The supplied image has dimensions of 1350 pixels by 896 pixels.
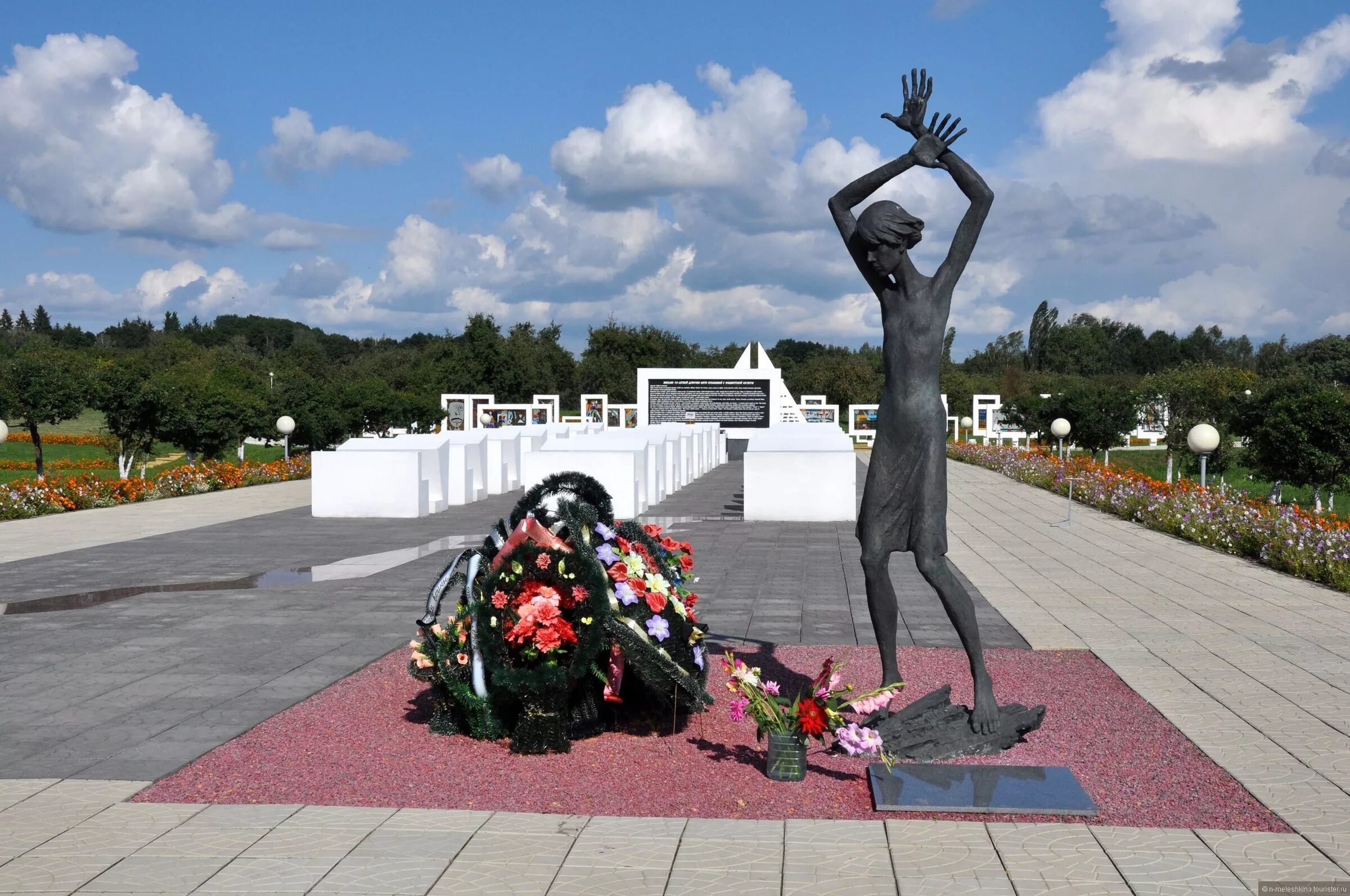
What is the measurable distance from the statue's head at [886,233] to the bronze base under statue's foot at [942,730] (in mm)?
1974

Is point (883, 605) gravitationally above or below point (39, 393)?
below

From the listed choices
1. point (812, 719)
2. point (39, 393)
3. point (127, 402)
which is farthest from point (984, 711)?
point (127, 402)

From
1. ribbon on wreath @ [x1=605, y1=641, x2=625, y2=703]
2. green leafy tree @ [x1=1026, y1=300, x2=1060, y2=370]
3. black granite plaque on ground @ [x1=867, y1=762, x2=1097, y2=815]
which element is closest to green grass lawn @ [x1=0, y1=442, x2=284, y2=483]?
ribbon on wreath @ [x1=605, y1=641, x2=625, y2=703]

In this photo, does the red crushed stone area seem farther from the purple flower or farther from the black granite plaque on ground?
the purple flower

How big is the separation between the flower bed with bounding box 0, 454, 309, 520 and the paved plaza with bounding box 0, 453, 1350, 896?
12.1 ft

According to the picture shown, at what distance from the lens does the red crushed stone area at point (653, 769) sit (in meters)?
4.27

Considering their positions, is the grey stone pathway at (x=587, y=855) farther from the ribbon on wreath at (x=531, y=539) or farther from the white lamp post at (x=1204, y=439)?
the white lamp post at (x=1204, y=439)

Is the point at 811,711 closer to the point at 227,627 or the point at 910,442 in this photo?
the point at 910,442

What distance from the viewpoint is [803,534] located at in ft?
46.6

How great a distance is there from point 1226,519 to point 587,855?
11.4 m

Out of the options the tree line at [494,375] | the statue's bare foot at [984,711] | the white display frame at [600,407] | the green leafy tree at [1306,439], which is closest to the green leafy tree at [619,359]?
the tree line at [494,375]

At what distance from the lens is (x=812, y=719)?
4512mm

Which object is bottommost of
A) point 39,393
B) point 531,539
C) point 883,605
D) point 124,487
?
point 124,487

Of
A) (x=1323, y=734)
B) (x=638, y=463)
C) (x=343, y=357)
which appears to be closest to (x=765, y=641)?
(x=1323, y=734)
